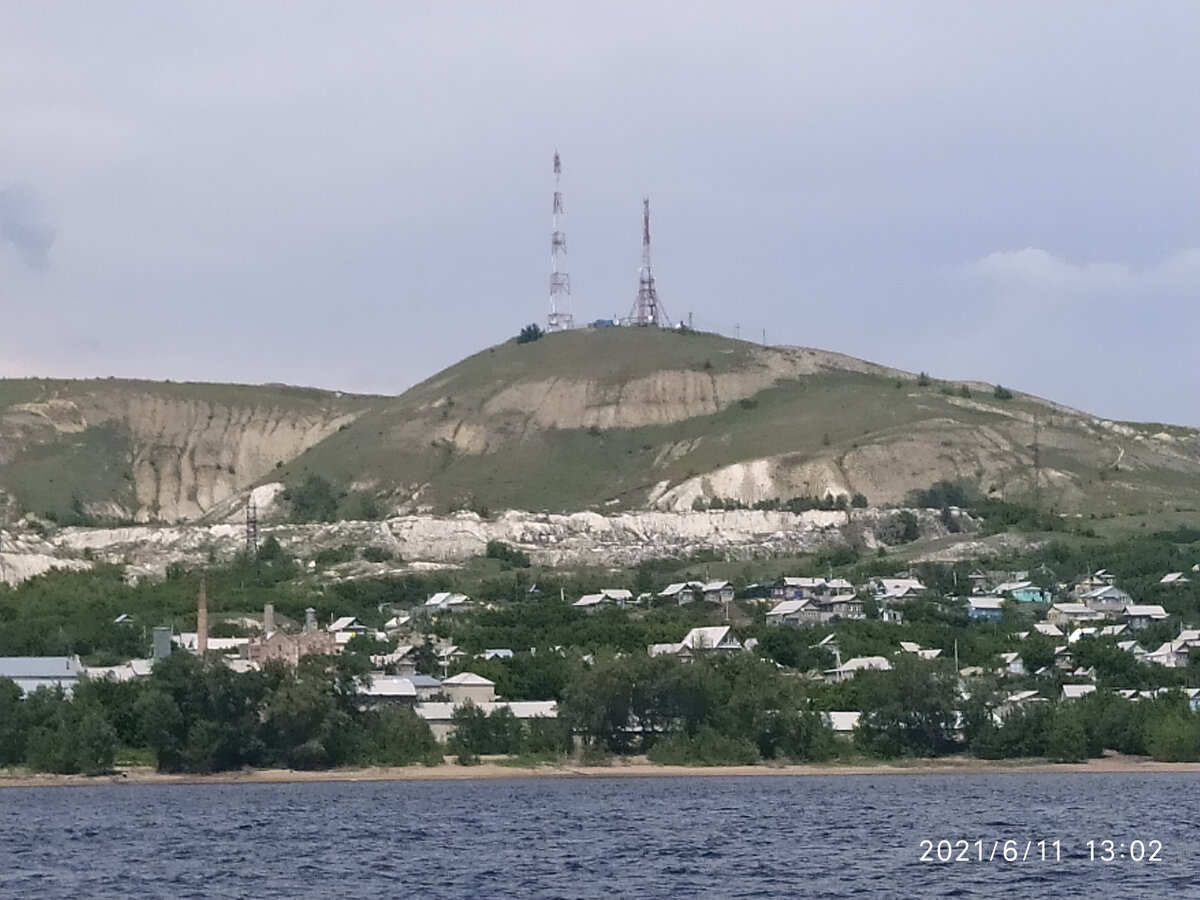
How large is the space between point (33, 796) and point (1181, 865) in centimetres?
3736

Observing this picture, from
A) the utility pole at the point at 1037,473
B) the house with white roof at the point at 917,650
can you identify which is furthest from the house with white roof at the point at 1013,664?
the utility pole at the point at 1037,473

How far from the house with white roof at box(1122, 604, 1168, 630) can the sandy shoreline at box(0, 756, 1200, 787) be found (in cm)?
3364

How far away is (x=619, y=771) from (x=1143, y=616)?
45.8 meters

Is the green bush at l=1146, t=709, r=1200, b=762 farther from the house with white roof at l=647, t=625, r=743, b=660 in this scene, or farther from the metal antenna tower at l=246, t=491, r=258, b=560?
the metal antenna tower at l=246, t=491, r=258, b=560

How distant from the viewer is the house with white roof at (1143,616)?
379ft

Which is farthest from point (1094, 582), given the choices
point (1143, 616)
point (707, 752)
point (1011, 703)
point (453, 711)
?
point (707, 752)

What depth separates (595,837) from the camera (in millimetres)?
55188

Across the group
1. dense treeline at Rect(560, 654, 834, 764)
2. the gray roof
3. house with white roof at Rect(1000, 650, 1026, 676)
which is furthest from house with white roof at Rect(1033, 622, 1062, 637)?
the gray roof

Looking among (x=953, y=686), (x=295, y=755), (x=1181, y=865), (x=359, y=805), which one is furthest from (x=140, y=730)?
(x=1181, y=865)

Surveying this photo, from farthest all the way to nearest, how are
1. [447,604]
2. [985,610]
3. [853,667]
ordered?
[447,604]
[985,610]
[853,667]

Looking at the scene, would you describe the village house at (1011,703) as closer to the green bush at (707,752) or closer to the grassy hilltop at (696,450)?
the green bush at (707,752)

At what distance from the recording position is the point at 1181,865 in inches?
1845

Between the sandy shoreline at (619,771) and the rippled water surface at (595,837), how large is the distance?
105 centimetres

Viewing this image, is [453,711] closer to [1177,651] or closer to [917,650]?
[917,650]
